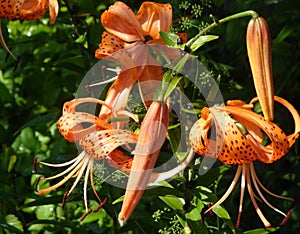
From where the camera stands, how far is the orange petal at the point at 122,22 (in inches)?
56.3

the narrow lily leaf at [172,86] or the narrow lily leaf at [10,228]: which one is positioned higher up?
the narrow lily leaf at [172,86]

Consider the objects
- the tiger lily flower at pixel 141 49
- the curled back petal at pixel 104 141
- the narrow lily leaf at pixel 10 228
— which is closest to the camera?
the curled back petal at pixel 104 141

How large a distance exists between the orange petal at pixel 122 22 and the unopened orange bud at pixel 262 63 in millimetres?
238

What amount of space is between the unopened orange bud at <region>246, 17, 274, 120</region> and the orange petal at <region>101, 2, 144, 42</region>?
0.24m

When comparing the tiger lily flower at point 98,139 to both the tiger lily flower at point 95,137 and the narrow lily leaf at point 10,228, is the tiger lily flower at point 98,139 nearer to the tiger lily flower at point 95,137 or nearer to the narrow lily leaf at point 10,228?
the tiger lily flower at point 95,137

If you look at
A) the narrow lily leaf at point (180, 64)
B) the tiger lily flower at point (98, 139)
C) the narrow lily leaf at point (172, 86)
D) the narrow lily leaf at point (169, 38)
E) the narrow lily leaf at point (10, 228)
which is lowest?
the narrow lily leaf at point (10, 228)

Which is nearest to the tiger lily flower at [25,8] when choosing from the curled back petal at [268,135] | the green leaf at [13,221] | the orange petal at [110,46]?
the orange petal at [110,46]

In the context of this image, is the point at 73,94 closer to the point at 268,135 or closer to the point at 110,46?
the point at 110,46

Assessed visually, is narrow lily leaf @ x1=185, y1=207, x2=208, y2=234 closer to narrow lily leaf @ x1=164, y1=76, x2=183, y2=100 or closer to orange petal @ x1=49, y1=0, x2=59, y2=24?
narrow lily leaf @ x1=164, y1=76, x2=183, y2=100

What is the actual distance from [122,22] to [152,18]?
0.23 feet

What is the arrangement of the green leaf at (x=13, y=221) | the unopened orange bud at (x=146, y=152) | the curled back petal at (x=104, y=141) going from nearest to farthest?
the unopened orange bud at (x=146, y=152), the curled back petal at (x=104, y=141), the green leaf at (x=13, y=221)

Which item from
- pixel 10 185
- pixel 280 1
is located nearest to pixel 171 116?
pixel 10 185

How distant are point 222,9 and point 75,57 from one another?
20.2 inches

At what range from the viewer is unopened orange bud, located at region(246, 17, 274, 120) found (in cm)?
132
